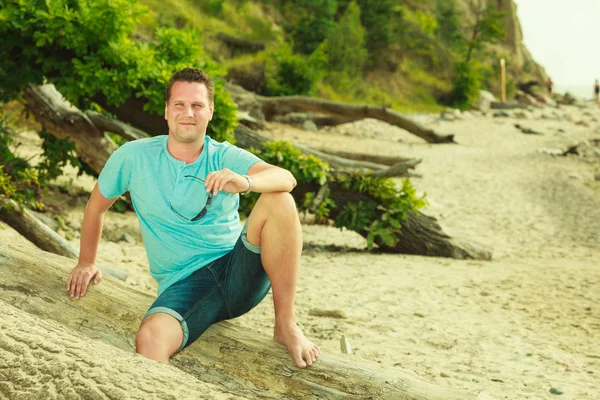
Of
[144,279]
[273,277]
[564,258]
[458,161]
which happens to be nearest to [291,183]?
[273,277]

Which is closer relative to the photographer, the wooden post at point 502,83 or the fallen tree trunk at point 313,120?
the fallen tree trunk at point 313,120

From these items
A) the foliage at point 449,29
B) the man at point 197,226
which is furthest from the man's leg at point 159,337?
the foliage at point 449,29

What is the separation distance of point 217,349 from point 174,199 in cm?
87

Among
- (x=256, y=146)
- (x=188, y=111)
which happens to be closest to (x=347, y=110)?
(x=256, y=146)

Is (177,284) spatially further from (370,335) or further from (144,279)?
(144,279)

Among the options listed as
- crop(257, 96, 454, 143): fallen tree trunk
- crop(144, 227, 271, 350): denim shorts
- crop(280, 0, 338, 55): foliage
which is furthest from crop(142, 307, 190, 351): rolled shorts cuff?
crop(280, 0, 338, 55): foliage

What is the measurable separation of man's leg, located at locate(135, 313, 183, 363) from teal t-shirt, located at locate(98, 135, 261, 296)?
422 millimetres

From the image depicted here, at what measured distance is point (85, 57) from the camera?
8.23 meters

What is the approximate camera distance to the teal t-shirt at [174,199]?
153 inches

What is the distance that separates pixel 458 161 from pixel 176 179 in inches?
A: 565

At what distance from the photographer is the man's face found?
12.5 ft

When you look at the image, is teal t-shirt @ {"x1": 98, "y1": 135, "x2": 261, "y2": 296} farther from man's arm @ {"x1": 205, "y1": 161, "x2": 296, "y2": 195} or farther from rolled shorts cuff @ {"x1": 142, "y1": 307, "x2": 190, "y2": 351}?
rolled shorts cuff @ {"x1": 142, "y1": 307, "x2": 190, "y2": 351}

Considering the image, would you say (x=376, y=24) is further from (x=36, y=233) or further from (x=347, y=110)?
(x=36, y=233)

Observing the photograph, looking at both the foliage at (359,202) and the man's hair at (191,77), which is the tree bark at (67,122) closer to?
the foliage at (359,202)
